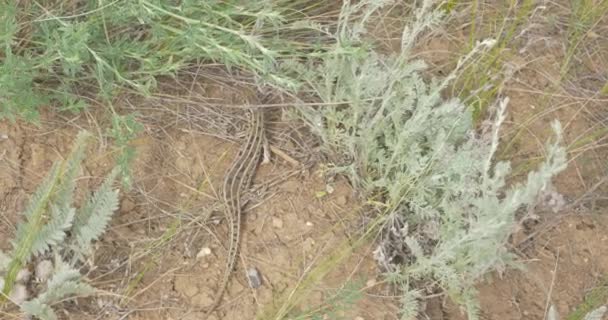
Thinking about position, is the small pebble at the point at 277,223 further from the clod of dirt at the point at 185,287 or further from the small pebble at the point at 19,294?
the small pebble at the point at 19,294

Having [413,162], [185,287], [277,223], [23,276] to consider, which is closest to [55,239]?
[23,276]

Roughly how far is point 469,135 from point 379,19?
2.56ft

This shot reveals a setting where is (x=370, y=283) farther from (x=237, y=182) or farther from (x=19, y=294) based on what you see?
(x=19, y=294)

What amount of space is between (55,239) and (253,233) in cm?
74

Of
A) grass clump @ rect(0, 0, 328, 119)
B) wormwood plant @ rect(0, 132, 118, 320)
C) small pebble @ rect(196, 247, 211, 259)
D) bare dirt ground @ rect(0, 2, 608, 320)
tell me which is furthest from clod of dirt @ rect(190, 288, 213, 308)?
grass clump @ rect(0, 0, 328, 119)

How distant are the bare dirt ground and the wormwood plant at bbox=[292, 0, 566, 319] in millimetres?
120

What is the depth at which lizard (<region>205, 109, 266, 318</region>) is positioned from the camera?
8.73 ft

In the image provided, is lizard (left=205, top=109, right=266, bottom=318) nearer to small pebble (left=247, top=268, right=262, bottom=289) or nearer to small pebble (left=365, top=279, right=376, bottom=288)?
small pebble (left=247, top=268, right=262, bottom=289)

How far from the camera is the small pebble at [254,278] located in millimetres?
2645

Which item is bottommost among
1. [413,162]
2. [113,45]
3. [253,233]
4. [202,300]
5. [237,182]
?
[202,300]

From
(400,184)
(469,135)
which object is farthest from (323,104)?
(469,135)

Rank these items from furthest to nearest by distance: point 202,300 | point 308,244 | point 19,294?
point 308,244 → point 202,300 → point 19,294

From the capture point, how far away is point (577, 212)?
2914mm

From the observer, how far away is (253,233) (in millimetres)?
2768
